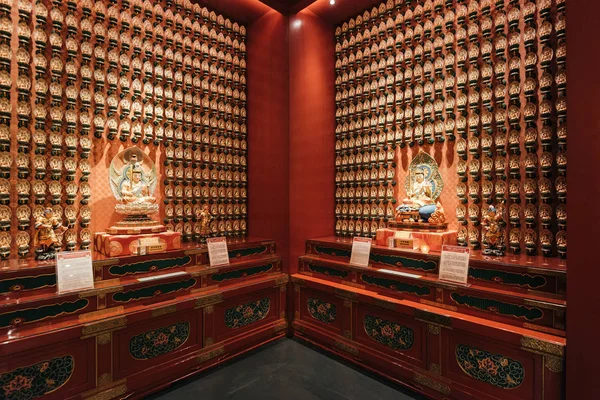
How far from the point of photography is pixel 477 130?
9.99 ft

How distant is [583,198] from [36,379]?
11.2ft

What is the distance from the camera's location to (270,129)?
4117 millimetres

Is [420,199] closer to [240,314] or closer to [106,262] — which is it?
[240,314]

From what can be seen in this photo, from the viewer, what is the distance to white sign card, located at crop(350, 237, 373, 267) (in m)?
3.18

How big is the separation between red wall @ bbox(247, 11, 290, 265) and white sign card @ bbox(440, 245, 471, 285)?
1.88 m

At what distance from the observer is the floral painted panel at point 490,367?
7.00 feet

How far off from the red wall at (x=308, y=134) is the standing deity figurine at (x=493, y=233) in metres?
1.88

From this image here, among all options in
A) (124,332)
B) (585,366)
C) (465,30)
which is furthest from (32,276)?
(465,30)

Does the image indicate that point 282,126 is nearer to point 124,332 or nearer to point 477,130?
point 477,130

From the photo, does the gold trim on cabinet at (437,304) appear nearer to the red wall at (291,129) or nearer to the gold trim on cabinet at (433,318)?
the gold trim on cabinet at (433,318)

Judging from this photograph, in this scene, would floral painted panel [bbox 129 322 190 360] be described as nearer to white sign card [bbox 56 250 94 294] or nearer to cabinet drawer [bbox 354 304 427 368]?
white sign card [bbox 56 250 94 294]

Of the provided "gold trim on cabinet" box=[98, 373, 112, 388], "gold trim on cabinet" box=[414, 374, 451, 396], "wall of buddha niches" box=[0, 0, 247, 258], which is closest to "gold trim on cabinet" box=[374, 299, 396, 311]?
"gold trim on cabinet" box=[414, 374, 451, 396]

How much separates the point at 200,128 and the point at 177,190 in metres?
0.75

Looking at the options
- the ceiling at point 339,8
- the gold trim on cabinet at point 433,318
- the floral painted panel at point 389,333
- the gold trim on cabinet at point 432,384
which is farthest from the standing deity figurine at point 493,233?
the ceiling at point 339,8
